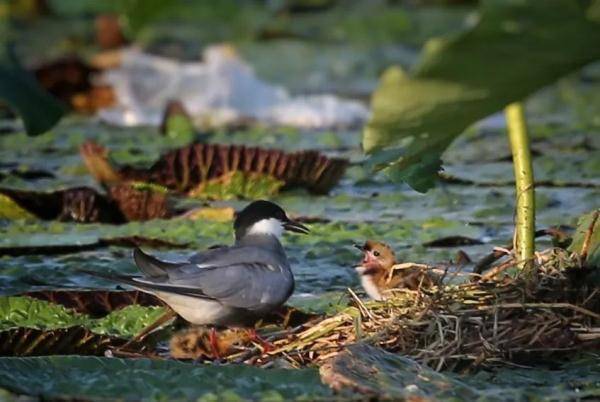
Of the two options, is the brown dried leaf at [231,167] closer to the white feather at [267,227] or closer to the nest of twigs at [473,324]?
the white feather at [267,227]

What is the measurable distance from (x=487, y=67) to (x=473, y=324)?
0.80m

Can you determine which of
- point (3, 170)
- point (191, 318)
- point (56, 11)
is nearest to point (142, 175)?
point (3, 170)

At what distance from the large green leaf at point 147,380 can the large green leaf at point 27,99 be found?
123cm

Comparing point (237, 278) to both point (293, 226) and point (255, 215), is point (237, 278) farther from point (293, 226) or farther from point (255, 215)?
point (293, 226)

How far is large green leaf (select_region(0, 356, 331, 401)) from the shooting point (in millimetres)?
2846

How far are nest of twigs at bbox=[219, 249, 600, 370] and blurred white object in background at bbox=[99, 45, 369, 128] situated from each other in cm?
368

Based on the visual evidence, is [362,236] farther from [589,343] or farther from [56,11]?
[56,11]

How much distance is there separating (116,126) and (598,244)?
13.2 feet

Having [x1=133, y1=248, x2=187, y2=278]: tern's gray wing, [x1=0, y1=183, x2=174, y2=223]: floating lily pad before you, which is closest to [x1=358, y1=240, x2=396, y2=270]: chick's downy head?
[x1=133, y1=248, x2=187, y2=278]: tern's gray wing

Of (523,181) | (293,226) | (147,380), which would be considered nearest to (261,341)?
(147,380)

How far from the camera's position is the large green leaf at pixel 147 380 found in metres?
2.85

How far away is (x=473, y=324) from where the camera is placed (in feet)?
10.3

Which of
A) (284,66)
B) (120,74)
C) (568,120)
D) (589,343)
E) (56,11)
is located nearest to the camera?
(589,343)

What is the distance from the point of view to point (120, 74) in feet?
24.8
